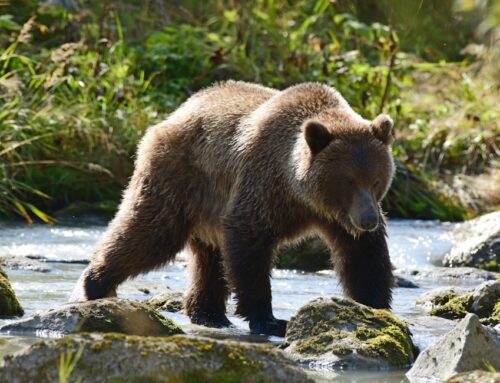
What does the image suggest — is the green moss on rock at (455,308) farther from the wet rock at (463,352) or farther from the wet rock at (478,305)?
the wet rock at (463,352)

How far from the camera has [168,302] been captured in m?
8.00

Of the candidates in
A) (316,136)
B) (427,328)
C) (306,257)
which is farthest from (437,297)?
(306,257)

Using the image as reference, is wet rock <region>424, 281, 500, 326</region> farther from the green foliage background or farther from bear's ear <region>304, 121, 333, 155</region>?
the green foliage background

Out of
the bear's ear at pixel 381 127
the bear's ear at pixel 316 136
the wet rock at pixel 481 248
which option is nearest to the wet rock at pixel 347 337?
the bear's ear at pixel 316 136

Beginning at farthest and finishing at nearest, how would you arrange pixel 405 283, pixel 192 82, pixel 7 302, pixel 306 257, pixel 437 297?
pixel 192 82 → pixel 306 257 → pixel 405 283 → pixel 437 297 → pixel 7 302

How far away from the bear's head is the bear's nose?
0.11 metres

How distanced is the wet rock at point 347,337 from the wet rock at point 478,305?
3.74 ft

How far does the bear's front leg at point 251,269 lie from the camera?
277 inches

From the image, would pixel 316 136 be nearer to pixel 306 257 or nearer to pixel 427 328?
pixel 427 328

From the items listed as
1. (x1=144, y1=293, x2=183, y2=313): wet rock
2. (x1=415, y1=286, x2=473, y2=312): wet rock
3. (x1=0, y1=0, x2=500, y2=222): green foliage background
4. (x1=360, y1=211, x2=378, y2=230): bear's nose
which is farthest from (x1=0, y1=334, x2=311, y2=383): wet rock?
(x1=0, y1=0, x2=500, y2=222): green foliage background

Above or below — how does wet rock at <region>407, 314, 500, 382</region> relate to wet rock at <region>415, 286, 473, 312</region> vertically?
above

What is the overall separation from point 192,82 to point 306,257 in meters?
5.40

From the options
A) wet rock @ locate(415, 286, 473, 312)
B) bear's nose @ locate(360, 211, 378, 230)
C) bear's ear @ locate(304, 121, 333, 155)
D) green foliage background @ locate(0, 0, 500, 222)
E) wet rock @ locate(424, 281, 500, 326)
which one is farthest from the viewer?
green foliage background @ locate(0, 0, 500, 222)

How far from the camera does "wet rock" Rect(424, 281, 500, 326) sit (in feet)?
23.6
